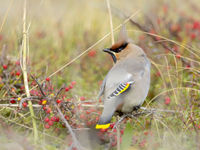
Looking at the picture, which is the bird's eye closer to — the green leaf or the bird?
the bird

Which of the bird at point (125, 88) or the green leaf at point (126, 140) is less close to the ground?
the bird at point (125, 88)

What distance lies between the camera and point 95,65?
18.9 ft

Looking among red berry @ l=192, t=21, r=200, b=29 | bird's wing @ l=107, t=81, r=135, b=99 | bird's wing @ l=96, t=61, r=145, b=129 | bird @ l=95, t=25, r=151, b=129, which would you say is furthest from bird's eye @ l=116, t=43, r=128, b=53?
red berry @ l=192, t=21, r=200, b=29

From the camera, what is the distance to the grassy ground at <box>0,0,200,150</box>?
3.52m

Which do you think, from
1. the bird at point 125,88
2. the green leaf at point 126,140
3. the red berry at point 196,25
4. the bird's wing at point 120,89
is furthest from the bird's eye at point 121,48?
the red berry at point 196,25

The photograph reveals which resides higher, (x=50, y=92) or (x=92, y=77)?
(x=50, y=92)

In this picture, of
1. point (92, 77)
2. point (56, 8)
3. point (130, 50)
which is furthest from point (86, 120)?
point (56, 8)

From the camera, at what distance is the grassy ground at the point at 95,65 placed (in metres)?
3.52

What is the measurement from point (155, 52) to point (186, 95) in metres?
1.27

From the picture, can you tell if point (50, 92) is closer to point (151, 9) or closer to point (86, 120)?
point (86, 120)

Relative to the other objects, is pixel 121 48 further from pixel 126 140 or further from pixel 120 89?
Answer: pixel 126 140

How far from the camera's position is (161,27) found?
6.28m

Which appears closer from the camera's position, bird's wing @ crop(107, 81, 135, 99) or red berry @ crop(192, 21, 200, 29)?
bird's wing @ crop(107, 81, 135, 99)

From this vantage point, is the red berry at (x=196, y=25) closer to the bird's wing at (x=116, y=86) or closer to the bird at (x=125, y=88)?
the bird at (x=125, y=88)
